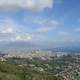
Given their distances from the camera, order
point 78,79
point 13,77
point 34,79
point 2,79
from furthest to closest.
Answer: point 78,79
point 34,79
point 13,77
point 2,79

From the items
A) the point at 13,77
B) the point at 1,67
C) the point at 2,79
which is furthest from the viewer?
the point at 1,67

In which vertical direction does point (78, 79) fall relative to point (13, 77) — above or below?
below

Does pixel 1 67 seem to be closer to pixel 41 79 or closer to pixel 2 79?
pixel 41 79

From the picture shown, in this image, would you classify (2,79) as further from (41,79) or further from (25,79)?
(41,79)

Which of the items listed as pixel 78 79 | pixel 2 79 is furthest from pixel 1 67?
pixel 78 79

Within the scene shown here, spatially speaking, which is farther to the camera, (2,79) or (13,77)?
(13,77)

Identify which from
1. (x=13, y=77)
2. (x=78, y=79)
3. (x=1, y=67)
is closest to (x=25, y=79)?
(x=13, y=77)

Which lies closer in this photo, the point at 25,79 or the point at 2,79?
the point at 2,79

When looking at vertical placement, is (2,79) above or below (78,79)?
above

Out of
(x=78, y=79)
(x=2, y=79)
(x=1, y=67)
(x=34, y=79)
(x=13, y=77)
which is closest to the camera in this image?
(x=2, y=79)
